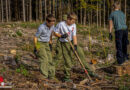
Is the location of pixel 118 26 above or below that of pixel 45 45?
above

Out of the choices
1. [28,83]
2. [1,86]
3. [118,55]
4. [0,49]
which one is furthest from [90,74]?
[0,49]

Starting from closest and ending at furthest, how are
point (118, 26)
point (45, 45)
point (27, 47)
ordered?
point (45, 45) < point (118, 26) < point (27, 47)

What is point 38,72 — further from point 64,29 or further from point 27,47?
point 27,47

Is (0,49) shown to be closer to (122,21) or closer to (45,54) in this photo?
(45,54)

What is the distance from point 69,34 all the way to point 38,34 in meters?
0.76

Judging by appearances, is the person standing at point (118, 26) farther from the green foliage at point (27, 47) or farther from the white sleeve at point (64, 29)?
the green foliage at point (27, 47)

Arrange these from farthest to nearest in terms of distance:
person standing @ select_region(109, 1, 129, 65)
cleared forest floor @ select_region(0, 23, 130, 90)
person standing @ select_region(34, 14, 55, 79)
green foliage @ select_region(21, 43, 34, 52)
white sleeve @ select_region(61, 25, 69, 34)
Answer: green foliage @ select_region(21, 43, 34, 52)
person standing @ select_region(109, 1, 129, 65)
white sleeve @ select_region(61, 25, 69, 34)
person standing @ select_region(34, 14, 55, 79)
cleared forest floor @ select_region(0, 23, 130, 90)

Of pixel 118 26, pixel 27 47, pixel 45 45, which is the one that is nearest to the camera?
pixel 45 45

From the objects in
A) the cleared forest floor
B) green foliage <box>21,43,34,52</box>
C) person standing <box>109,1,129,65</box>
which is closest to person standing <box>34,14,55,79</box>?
the cleared forest floor

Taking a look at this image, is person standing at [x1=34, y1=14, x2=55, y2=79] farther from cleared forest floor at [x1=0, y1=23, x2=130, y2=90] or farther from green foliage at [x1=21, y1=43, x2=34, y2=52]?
green foliage at [x1=21, y1=43, x2=34, y2=52]

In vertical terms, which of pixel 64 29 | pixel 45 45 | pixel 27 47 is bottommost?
pixel 27 47

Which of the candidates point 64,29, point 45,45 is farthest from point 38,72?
point 64,29

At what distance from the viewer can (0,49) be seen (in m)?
8.62

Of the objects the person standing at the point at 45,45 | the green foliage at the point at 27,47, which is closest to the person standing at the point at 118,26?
the person standing at the point at 45,45
